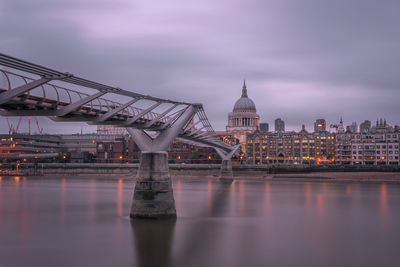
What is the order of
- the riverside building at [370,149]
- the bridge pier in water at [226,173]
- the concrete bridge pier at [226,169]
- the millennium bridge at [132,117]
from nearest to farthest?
the millennium bridge at [132,117] < the concrete bridge pier at [226,169] < the bridge pier in water at [226,173] < the riverside building at [370,149]

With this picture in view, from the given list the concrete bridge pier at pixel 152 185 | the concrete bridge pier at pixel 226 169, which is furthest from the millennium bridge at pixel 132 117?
the concrete bridge pier at pixel 226 169

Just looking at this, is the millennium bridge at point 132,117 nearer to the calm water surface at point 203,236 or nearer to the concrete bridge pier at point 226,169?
the calm water surface at point 203,236

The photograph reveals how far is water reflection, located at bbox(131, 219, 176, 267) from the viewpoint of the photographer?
3181cm

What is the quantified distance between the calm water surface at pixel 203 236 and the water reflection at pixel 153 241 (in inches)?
2.7

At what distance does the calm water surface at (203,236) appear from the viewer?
3225cm

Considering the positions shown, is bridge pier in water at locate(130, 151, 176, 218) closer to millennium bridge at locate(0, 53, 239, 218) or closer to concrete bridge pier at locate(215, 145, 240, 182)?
millennium bridge at locate(0, 53, 239, 218)

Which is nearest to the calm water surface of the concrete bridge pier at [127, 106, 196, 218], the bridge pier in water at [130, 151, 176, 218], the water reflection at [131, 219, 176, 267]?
the water reflection at [131, 219, 176, 267]

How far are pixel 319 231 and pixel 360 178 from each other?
96795 mm

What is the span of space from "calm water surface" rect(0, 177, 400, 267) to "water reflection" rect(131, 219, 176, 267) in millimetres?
68

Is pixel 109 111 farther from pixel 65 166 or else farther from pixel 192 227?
pixel 65 166

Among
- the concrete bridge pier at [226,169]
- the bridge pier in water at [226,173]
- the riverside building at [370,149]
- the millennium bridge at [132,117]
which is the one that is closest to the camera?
the millennium bridge at [132,117]

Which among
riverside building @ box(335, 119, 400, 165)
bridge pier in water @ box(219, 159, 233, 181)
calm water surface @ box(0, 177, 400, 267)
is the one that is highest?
riverside building @ box(335, 119, 400, 165)

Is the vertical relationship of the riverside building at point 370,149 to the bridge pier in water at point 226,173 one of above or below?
above

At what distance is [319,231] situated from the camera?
143 ft
